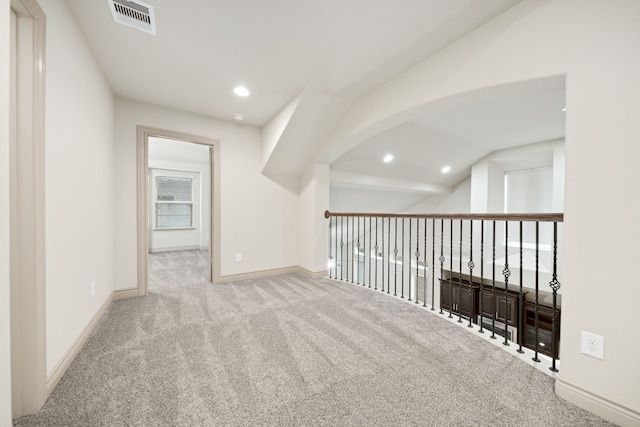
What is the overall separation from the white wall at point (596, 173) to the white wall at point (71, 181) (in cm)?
279

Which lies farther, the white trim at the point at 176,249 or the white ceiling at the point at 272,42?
the white trim at the point at 176,249

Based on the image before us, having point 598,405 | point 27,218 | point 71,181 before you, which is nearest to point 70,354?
point 27,218

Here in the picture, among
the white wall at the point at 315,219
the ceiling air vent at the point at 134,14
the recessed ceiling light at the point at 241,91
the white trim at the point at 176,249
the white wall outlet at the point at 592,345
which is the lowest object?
the white trim at the point at 176,249

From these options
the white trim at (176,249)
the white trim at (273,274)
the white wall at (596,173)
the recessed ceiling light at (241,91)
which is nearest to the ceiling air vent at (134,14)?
the recessed ceiling light at (241,91)

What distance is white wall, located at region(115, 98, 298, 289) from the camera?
2727mm

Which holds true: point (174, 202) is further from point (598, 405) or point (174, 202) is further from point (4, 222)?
point (598, 405)

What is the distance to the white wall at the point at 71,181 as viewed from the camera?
137 centimetres

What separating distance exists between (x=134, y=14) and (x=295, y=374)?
2.57 metres

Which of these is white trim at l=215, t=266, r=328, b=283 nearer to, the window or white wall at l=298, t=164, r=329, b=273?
white wall at l=298, t=164, r=329, b=273

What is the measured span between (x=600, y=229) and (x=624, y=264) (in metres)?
0.18

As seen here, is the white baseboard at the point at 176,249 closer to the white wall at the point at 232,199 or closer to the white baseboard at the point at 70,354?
the white wall at the point at 232,199

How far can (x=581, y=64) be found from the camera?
4.04 feet

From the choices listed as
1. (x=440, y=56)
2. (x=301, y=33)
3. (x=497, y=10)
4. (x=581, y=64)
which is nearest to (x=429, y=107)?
(x=440, y=56)

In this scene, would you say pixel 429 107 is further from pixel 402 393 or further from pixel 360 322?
pixel 402 393
